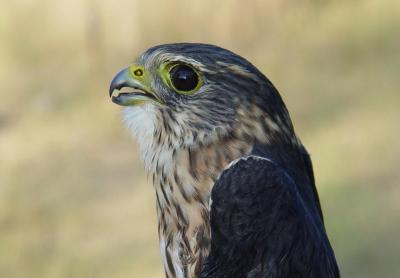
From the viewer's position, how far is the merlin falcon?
164 inches

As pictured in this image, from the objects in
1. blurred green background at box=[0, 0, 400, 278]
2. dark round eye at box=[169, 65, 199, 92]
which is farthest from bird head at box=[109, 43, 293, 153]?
blurred green background at box=[0, 0, 400, 278]

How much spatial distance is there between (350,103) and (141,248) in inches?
127

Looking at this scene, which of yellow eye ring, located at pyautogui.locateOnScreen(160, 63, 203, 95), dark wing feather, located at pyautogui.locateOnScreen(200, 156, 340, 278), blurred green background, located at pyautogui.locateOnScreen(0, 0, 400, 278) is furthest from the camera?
blurred green background, located at pyautogui.locateOnScreen(0, 0, 400, 278)

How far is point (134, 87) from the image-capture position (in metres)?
4.68

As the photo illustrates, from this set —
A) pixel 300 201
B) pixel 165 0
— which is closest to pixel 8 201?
pixel 165 0

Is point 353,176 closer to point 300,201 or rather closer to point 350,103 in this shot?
point 350,103

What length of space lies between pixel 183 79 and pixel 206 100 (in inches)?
5.8

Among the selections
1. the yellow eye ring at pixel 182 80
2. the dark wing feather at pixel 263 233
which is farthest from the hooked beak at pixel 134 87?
the dark wing feather at pixel 263 233

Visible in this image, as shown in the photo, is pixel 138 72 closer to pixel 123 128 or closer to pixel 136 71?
pixel 136 71

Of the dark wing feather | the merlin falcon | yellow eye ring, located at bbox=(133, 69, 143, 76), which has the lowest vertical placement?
the dark wing feather

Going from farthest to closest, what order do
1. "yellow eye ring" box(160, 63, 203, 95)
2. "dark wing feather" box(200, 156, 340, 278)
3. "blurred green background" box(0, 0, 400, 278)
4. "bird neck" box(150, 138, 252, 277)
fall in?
"blurred green background" box(0, 0, 400, 278), "yellow eye ring" box(160, 63, 203, 95), "bird neck" box(150, 138, 252, 277), "dark wing feather" box(200, 156, 340, 278)

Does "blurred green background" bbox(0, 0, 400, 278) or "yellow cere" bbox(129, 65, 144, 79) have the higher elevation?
"blurred green background" bbox(0, 0, 400, 278)

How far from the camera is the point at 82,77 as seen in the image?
12484 millimetres

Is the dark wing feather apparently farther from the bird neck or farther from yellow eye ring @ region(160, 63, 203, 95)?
yellow eye ring @ region(160, 63, 203, 95)
